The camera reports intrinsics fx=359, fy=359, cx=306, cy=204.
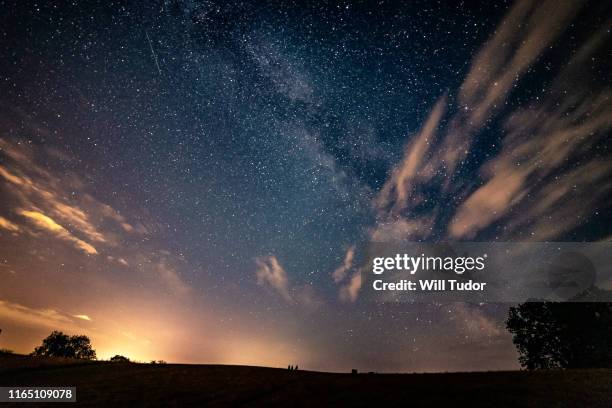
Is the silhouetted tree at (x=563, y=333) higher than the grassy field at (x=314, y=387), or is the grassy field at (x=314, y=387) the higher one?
the silhouetted tree at (x=563, y=333)

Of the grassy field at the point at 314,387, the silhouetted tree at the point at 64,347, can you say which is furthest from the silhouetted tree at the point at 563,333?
the silhouetted tree at the point at 64,347

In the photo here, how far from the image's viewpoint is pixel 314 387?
822 inches

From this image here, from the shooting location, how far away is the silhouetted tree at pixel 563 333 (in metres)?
40.7

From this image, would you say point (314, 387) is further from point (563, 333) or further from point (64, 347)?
point (64, 347)

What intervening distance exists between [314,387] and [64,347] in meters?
95.2

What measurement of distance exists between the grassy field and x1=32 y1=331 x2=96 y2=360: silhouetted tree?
239 ft

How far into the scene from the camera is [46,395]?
21719 mm

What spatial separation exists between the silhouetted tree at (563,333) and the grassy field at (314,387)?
26.0 meters

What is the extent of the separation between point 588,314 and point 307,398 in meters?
40.8

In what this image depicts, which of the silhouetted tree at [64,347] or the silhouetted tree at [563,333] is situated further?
the silhouetted tree at [64,347]

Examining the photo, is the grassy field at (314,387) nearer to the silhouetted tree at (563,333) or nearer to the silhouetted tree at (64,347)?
the silhouetted tree at (563,333)

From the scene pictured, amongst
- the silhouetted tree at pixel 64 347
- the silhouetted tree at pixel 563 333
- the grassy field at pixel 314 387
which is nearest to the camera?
the grassy field at pixel 314 387

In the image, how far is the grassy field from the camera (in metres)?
16.1

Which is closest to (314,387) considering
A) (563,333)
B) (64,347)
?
(563,333)
